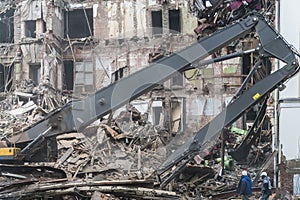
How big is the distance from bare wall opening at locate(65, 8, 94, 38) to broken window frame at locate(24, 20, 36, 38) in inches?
76.5

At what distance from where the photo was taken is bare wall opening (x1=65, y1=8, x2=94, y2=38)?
29500mm

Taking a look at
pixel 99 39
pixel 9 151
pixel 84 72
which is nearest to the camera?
Result: pixel 9 151

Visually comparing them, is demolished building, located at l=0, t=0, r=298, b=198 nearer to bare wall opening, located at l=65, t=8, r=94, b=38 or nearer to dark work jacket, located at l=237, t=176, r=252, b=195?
bare wall opening, located at l=65, t=8, r=94, b=38

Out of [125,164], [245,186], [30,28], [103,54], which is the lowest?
[125,164]

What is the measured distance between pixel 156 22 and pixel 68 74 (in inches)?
238

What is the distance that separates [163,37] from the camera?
28.0m

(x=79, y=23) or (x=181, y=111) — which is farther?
(x=79, y=23)

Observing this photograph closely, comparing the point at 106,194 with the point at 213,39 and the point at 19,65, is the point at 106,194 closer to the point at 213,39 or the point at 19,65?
the point at 213,39

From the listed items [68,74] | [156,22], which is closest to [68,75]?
[68,74]

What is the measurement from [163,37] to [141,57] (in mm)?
1740

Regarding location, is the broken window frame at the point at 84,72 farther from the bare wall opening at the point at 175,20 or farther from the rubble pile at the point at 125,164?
the bare wall opening at the point at 175,20

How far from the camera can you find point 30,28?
29469mm

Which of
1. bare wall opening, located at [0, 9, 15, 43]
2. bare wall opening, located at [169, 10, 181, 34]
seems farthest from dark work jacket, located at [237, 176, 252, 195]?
bare wall opening, located at [0, 9, 15, 43]

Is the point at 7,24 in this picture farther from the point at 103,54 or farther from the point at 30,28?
the point at 103,54
